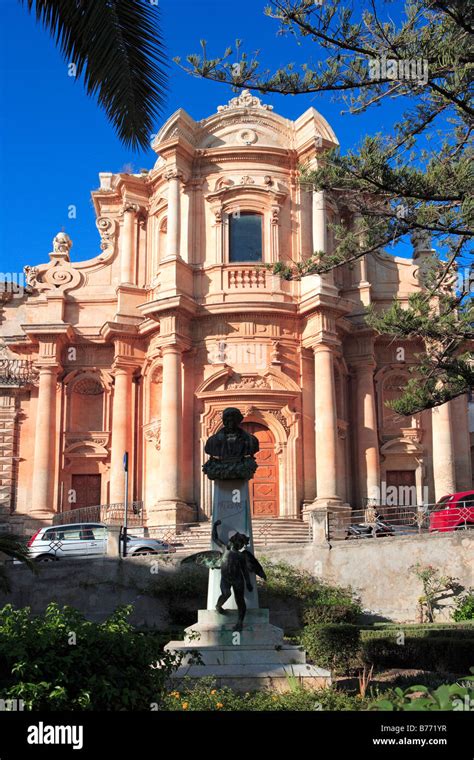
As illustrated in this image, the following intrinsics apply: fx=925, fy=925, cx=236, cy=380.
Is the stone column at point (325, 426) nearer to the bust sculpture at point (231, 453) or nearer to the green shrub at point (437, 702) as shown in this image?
the bust sculpture at point (231, 453)

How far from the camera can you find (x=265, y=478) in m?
33.7

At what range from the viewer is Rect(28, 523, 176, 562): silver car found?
27.4 metres

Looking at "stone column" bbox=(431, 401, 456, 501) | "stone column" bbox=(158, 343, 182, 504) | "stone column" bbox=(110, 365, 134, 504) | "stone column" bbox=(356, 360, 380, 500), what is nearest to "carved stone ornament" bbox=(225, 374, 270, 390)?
"stone column" bbox=(158, 343, 182, 504)

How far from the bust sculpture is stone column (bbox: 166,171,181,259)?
1840 centimetres

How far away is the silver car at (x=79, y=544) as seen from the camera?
27438mm

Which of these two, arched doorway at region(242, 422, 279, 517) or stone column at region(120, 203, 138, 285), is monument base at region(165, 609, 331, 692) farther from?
stone column at region(120, 203, 138, 285)

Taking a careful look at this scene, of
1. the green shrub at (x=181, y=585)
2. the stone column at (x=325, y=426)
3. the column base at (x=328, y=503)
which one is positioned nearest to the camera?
the green shrub at (x=181, y=585)

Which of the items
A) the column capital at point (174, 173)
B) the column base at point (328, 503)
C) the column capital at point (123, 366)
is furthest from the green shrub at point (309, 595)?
the column capital at point (174, 173)

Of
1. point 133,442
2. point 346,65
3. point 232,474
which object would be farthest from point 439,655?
point 133,442

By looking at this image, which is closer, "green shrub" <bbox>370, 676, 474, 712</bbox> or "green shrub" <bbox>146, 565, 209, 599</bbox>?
"green shrub" <bbox>370, 676, 474, 712</bbox>

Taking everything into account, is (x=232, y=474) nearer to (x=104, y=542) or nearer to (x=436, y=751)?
(x=436, y=751)

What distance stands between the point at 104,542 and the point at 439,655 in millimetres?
12726

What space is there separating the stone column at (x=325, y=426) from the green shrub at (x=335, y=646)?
570 inches

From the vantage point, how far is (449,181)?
1466cm
